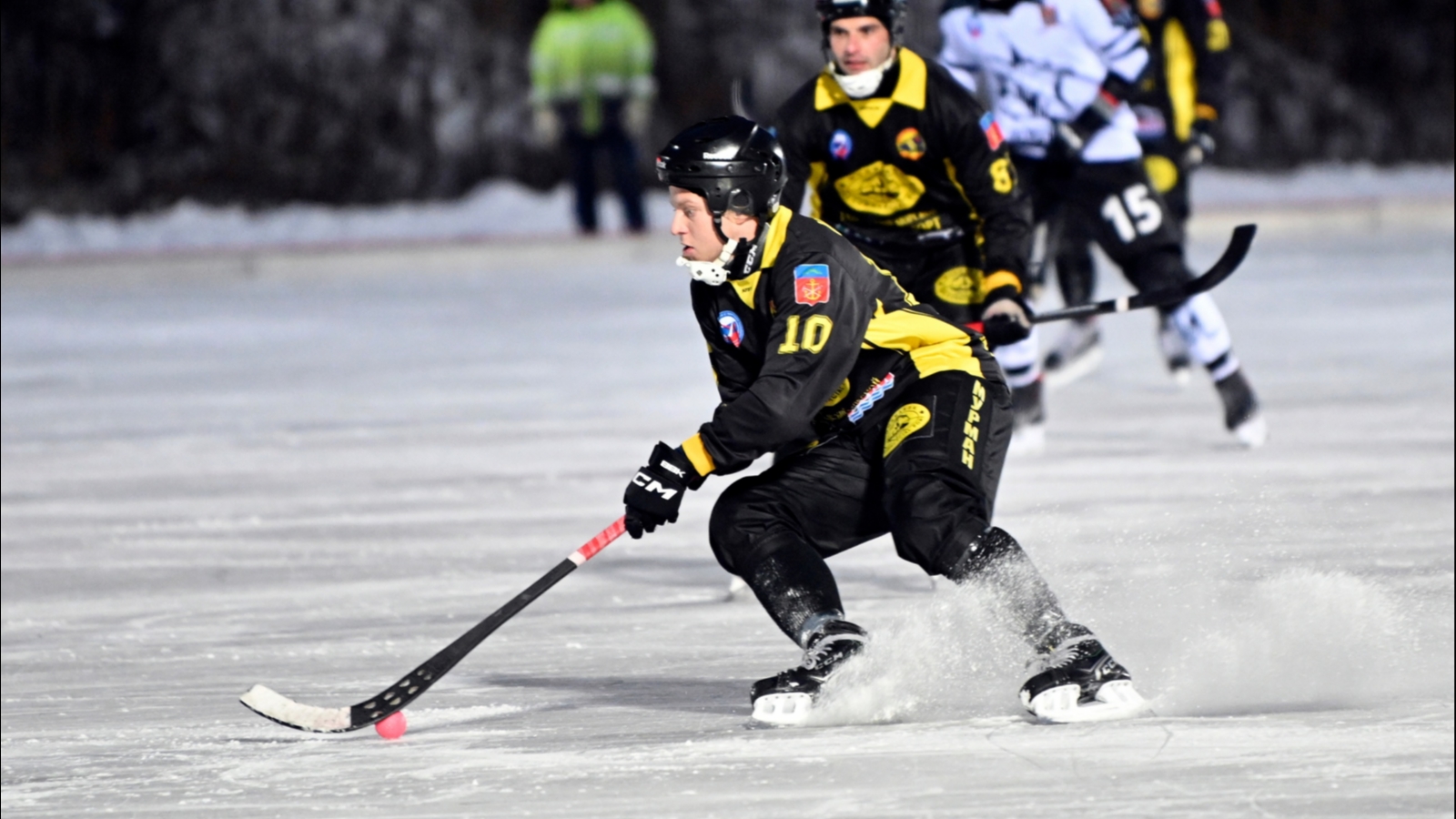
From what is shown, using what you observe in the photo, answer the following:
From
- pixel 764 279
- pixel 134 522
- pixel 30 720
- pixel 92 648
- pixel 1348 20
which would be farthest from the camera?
pixel 1348 20

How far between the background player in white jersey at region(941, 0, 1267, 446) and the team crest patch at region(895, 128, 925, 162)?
4.68 ft

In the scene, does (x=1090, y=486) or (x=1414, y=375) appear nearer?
(x=1090, y=486)

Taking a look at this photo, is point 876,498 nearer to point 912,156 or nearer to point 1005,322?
point 1005,322

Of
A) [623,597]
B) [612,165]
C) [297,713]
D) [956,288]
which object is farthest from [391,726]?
[612,165]

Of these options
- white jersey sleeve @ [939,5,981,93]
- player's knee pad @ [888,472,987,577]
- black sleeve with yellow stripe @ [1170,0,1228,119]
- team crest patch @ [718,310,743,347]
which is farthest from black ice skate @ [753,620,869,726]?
black sleeve with yellow stripe @ [1170,0,1228,119]

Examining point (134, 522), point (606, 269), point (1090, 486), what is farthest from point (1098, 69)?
point (606, 269)

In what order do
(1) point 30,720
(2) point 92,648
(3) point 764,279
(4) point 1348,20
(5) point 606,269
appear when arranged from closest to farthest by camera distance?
(3) point 764,279
(1) point 30,720
(2) point 92,648
(5) point 606,269
(4) point 1348,20

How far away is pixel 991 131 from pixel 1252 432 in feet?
6.42

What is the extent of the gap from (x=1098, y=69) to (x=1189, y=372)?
2.06 meters

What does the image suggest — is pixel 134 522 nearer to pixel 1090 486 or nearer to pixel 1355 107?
pixel 1090 486

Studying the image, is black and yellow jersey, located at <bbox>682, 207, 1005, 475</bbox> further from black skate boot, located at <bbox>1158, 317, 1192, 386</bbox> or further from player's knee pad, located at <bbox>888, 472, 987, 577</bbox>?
black skate boot, located at <bbox>1158, 317, 1192, 386</bbox>

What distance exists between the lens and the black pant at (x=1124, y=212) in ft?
22.6

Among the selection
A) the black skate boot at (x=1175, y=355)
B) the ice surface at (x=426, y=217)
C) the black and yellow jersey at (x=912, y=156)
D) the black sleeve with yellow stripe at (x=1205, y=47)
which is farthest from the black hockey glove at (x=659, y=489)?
the ice surface at (x=426, y=217)

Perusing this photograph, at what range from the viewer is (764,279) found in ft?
12.4
